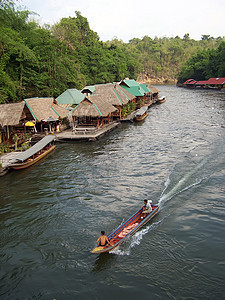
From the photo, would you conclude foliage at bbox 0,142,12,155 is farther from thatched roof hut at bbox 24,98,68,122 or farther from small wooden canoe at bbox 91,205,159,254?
small wooden canoe at bbox 91,205,159,254

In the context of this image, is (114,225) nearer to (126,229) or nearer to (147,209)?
(126,229)

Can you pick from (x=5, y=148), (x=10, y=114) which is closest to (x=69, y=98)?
(x=10, y=114)

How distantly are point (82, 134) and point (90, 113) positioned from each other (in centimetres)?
283

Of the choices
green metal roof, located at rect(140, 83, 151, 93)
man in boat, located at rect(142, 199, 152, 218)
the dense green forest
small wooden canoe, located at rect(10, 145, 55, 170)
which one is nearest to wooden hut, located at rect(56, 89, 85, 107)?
the dense green forest

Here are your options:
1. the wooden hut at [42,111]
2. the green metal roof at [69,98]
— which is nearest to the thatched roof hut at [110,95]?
the green metal roof at [69,98]

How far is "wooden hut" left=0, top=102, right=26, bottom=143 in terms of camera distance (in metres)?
26.0

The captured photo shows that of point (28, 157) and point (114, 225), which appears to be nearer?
point (114, 225)

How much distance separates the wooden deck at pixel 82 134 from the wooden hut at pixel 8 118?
6.26m

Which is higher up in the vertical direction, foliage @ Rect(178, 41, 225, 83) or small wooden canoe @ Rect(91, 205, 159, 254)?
foliage @ Rect(178, 41, 225, 83)

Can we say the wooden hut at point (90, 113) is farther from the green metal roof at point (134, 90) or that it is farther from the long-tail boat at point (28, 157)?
the green metal roof at point (134, 90)

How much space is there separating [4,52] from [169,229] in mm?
32411

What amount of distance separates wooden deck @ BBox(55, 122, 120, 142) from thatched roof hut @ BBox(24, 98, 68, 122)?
246 cm

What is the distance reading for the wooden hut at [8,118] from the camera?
1022 inches

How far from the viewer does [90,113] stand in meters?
32.8
